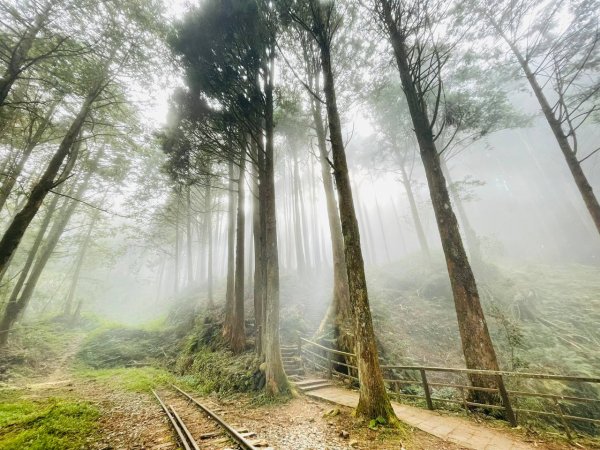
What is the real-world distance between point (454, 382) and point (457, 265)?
15.0 feet

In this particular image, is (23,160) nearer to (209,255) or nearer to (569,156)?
(209,255)

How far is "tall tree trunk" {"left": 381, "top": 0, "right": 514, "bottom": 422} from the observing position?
534cm

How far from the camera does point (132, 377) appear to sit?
1002 centimetres

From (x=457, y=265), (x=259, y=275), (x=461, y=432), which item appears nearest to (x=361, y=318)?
(x=461, y=432)

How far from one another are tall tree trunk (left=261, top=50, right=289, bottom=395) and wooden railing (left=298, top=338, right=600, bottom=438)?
6.14 ft

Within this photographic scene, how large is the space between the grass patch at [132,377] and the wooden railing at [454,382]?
5586 millimetres

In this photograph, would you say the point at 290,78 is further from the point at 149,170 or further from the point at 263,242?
the point at 149,170

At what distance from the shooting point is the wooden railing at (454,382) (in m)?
4.61

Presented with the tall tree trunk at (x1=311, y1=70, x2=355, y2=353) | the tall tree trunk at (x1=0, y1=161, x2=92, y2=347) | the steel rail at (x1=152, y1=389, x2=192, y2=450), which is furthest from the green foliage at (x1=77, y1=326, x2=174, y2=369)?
the tall tree trunk at (x1=311, y1=70, x2=355, y2=353)

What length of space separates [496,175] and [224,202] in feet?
112

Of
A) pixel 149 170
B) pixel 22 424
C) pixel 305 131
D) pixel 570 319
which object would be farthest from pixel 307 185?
pixel 22 424

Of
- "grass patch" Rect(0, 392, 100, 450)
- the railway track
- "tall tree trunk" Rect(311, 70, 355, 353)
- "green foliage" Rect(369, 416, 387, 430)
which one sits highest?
"tall tree trunk" Rect(311, 70, 355, 353)

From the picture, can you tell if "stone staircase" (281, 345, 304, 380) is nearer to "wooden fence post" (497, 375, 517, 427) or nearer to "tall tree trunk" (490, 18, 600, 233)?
"wooden fence post" (497, 375, 517, 427)

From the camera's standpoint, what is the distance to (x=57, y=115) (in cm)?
1055
